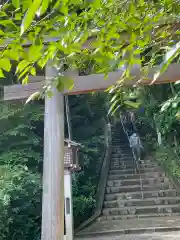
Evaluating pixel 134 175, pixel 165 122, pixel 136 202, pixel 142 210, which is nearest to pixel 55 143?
pixel 165 122

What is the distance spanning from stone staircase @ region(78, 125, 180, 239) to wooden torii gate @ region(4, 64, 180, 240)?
2.70 meters

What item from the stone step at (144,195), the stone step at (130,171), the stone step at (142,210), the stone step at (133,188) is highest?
the stone step at (130,171)

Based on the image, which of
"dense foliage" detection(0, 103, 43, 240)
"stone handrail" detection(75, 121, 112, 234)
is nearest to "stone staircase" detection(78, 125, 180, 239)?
"stone handrail" detection(75, 121, 112, 234)

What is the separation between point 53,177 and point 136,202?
4651 millimetres

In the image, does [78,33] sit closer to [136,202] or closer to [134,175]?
[136,202]

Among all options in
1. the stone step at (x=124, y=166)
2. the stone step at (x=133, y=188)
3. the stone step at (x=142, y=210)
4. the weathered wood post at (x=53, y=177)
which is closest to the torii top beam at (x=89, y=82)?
the weathered wood post at (x=53, y=177)

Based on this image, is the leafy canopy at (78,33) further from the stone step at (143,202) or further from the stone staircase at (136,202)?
the stone step at (143,202)

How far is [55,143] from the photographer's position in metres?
3.52

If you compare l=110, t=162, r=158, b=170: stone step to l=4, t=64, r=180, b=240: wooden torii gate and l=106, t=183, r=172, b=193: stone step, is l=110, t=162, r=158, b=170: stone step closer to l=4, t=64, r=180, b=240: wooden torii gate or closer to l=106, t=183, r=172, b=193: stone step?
l=106, t=183, r=172, b=193: stone step

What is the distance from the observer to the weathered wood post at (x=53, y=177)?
3.37 metres

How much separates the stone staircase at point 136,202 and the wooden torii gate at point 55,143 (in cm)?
270

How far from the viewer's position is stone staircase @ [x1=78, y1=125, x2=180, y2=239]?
618cm

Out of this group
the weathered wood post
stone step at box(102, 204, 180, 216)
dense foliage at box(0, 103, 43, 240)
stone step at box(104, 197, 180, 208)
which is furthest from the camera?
stone step at box(104, 197, 180, 208)

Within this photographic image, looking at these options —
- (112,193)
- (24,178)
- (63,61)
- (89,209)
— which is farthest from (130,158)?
(63,61)
